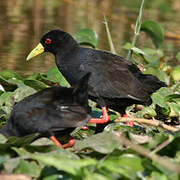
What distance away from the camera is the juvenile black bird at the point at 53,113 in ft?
10.6

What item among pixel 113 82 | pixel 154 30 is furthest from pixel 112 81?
pixel 154 30

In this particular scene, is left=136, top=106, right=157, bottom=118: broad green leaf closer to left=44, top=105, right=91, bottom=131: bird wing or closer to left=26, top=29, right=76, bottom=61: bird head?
left=26, top=29, right=76, bottom=61: bird head

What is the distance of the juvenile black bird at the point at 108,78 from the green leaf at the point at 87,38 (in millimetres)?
1416

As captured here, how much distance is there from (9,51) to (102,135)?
3.78 metres

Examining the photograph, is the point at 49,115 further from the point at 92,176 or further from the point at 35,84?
the point at 35,84

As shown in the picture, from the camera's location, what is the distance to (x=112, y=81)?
13.8 ft

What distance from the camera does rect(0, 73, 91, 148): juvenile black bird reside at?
3.23 m

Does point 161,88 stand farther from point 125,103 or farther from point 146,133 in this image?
point 146,133

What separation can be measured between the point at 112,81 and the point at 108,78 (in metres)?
0.04

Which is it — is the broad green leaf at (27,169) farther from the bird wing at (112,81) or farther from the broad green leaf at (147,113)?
the broad green leaf at (147,113)

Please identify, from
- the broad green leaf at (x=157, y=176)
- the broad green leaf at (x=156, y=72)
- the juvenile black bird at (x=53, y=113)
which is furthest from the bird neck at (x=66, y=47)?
the broad green leaf at (x=157, y=176)

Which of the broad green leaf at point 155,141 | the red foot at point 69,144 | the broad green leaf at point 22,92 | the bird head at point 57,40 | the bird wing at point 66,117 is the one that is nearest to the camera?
the broad green leaf at point 155,141

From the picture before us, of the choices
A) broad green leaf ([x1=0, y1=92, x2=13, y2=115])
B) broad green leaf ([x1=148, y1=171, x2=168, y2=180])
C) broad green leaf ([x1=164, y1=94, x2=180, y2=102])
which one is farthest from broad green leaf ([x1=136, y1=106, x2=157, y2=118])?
broad green leaf ([x1=148, y1=171, x2=168, y2=180])

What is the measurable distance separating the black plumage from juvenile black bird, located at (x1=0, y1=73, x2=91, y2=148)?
0.81m
